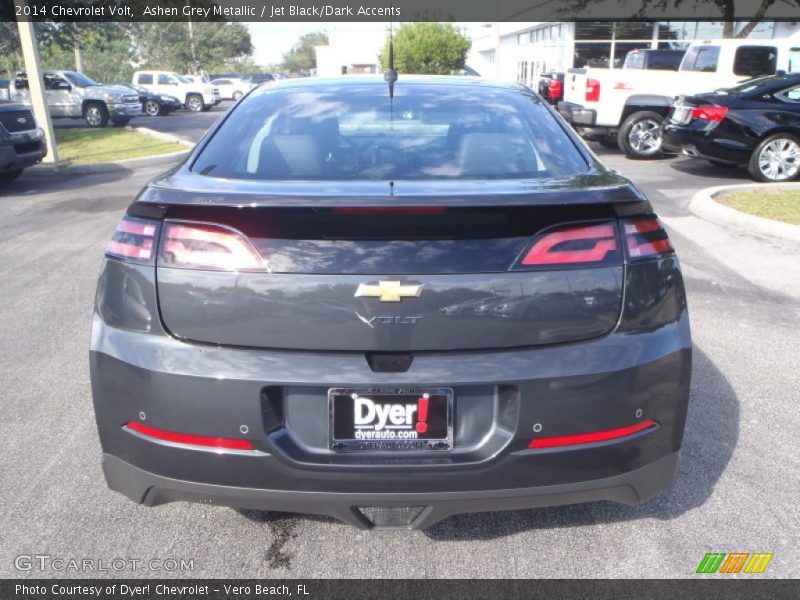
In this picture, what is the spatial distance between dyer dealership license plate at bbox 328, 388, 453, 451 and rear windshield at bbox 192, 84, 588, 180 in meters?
0.86

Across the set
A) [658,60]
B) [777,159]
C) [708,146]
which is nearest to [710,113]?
[708,146]

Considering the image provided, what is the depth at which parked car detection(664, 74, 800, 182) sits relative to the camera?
1101 cm

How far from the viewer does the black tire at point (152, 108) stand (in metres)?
30.3

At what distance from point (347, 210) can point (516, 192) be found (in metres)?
0.54

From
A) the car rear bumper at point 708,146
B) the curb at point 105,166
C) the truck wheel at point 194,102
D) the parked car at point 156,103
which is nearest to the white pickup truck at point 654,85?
the car rear bumper at point 708,146

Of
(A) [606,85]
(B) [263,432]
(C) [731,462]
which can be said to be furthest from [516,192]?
(A) [606,85]

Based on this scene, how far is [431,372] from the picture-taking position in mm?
2141

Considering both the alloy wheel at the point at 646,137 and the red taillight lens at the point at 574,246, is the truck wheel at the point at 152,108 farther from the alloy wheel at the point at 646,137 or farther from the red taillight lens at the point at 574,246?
the red taillight lens at the point at 574,246

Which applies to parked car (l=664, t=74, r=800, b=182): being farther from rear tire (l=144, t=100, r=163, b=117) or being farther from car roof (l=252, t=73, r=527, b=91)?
rear tire (l=144, t=100, r=163, b=117)

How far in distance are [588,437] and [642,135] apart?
41.2 ft

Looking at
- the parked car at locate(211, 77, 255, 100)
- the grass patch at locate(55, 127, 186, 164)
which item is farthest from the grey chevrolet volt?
the parked car at locate(211, 77, 255, 100)

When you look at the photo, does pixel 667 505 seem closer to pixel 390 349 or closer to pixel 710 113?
pixel 390 349

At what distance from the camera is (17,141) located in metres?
11.3

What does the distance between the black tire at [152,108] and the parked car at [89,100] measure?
511cm
